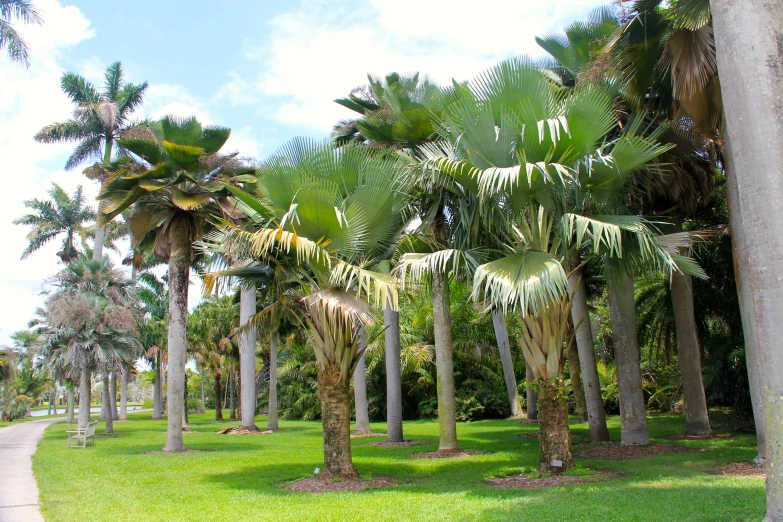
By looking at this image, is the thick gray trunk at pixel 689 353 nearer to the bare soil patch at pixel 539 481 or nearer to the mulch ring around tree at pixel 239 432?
the bare soil patch at pixel 539 481

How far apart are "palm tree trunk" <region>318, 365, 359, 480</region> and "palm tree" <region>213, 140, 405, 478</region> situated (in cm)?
2

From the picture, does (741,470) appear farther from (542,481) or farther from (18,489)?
(18,489)

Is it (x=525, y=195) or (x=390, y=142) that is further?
(x=390, y=142)

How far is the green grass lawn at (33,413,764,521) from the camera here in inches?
285

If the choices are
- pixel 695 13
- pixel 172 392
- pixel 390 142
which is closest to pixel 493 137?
pixel 695 13

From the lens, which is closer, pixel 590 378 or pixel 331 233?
pixel 331 233

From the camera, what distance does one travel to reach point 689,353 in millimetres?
14750

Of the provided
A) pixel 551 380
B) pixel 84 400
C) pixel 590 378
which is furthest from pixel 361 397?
pixel 551 380

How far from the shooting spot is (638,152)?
8539 mm

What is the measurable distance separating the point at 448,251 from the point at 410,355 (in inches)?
764

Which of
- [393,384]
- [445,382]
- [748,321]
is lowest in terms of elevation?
[393,384]

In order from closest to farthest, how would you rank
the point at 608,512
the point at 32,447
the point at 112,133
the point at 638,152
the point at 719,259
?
the point at 608,512 → the point at 638,152 → the point at 719,259 → the point at 32,447 → the point at 112,133

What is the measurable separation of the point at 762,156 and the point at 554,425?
17.6ft

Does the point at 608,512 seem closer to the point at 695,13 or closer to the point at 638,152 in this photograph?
the point at 638,152
